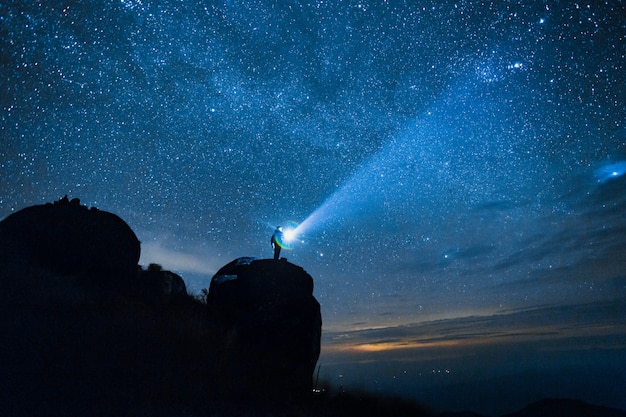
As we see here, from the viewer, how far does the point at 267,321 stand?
54.1 ft

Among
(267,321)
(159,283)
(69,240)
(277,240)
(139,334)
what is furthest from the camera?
(159,283)

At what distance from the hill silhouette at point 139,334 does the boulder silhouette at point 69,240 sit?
0.06 meters

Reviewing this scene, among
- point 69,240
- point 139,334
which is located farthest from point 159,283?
point 139,334

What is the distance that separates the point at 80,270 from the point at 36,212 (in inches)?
196

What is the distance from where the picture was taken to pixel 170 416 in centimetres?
761

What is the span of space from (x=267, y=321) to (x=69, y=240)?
1282cm

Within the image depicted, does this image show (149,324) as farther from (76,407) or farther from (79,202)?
(79,202)

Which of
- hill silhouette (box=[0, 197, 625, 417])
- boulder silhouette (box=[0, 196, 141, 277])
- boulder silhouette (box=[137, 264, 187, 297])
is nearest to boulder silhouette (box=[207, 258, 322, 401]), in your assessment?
hill silhouette (box=[0, 197, 625, 417])

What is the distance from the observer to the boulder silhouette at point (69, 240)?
19.9 m

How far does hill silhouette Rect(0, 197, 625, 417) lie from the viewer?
8531mm

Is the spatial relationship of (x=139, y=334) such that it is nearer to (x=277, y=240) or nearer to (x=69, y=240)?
(x=277, y=240)

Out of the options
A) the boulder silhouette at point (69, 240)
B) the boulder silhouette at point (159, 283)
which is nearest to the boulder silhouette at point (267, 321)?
the boulder silhouette at point (159, 283)

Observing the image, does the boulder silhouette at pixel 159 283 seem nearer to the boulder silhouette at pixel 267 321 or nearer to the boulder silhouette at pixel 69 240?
the boulder silhouette at pixel 69 240

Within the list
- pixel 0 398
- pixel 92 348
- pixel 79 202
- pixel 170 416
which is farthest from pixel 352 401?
pixel 79 202
